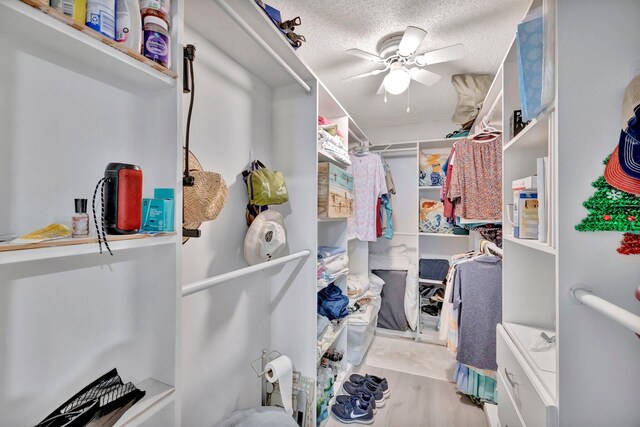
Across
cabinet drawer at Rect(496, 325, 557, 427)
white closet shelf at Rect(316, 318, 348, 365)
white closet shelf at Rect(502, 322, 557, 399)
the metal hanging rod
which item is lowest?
white closet shelf at Rect(316, 318, 348, 365)

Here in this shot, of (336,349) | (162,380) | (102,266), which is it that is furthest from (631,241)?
(336,349)

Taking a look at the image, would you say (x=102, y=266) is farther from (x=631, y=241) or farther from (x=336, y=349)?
(x=336, y=349)

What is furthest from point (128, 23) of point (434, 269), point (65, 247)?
point (434, 269)

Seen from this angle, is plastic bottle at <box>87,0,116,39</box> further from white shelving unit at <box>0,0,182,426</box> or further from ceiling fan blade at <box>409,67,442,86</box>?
ceiling fan blade at <box>409,67,442,86</box>

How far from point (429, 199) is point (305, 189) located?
2277 mm

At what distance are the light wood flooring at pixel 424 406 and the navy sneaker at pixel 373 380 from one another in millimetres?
61

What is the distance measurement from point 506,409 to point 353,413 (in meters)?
0.96

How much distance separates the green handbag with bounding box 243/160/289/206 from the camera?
1300mm

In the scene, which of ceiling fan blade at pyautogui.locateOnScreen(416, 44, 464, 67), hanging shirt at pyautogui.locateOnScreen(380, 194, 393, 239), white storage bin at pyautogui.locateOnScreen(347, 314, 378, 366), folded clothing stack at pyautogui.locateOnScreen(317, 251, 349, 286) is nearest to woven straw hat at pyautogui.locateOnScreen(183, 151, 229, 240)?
folded clothing stack at pyautogui.locateOnScreen(317, 251, 349, 286)

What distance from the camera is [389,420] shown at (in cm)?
193

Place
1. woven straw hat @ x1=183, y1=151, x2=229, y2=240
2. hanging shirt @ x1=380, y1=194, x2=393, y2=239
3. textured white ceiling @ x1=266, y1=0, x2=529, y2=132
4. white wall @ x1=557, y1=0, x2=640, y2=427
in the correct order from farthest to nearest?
hanging shirt @ x1=380, y1=194, x2=393, y2=239, textured white ceiling @ x1=266, y1=0, x2=529, y2=132, woven straw hat @ x1=183, y1=151, x2=229, y2=240, white wall @ x1=557, y1=0, x2=640, y2=427

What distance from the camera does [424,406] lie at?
6.80 ft

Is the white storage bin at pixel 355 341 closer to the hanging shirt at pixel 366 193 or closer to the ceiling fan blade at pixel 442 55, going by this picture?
the hanging shirt at pixel 366 193

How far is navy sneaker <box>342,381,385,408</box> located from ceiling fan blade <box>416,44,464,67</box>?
2415mm
